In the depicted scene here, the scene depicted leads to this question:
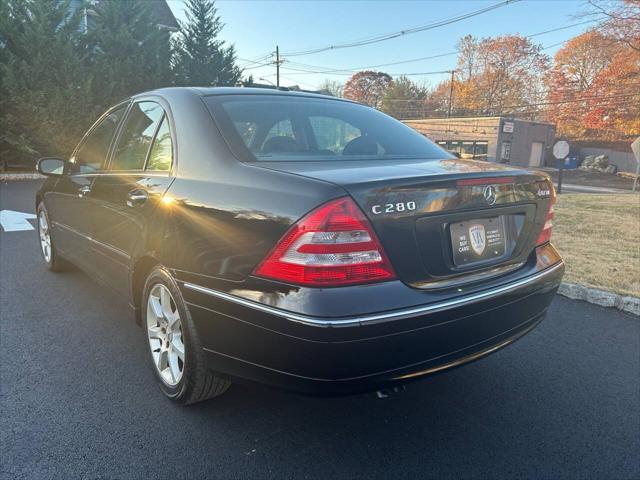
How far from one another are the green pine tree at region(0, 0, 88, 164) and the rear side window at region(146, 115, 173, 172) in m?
11.7

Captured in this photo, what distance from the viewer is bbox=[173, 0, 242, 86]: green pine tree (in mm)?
18469

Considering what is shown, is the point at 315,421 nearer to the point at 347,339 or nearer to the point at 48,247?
the point at 347,339

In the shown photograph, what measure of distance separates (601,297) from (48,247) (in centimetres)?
551

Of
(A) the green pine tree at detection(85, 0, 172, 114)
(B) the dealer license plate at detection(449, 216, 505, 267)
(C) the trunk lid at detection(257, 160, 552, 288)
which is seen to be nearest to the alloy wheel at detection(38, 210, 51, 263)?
(C) the trunk lid at detection(257, 160, 552, 288)

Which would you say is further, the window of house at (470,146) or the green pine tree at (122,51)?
the window of house at (470,146)

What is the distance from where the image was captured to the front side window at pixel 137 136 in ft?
9.29

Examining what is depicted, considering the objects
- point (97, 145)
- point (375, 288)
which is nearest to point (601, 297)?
point (375, 288)

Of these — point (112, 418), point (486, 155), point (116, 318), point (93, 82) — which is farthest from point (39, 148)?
point (486, 155)

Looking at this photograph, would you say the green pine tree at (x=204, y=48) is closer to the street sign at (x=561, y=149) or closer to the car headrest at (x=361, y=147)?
the street sign at (x=561, y=149)

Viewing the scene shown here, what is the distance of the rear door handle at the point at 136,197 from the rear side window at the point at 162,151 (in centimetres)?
16

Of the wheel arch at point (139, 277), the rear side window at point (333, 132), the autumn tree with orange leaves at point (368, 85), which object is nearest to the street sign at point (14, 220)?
the wheel arch at point (139, 277)

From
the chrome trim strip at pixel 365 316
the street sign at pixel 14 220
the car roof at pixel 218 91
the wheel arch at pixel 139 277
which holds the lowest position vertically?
the street sign at pixel 14 220

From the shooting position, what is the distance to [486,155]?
1521 inches

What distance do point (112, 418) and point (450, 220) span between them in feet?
6.42
